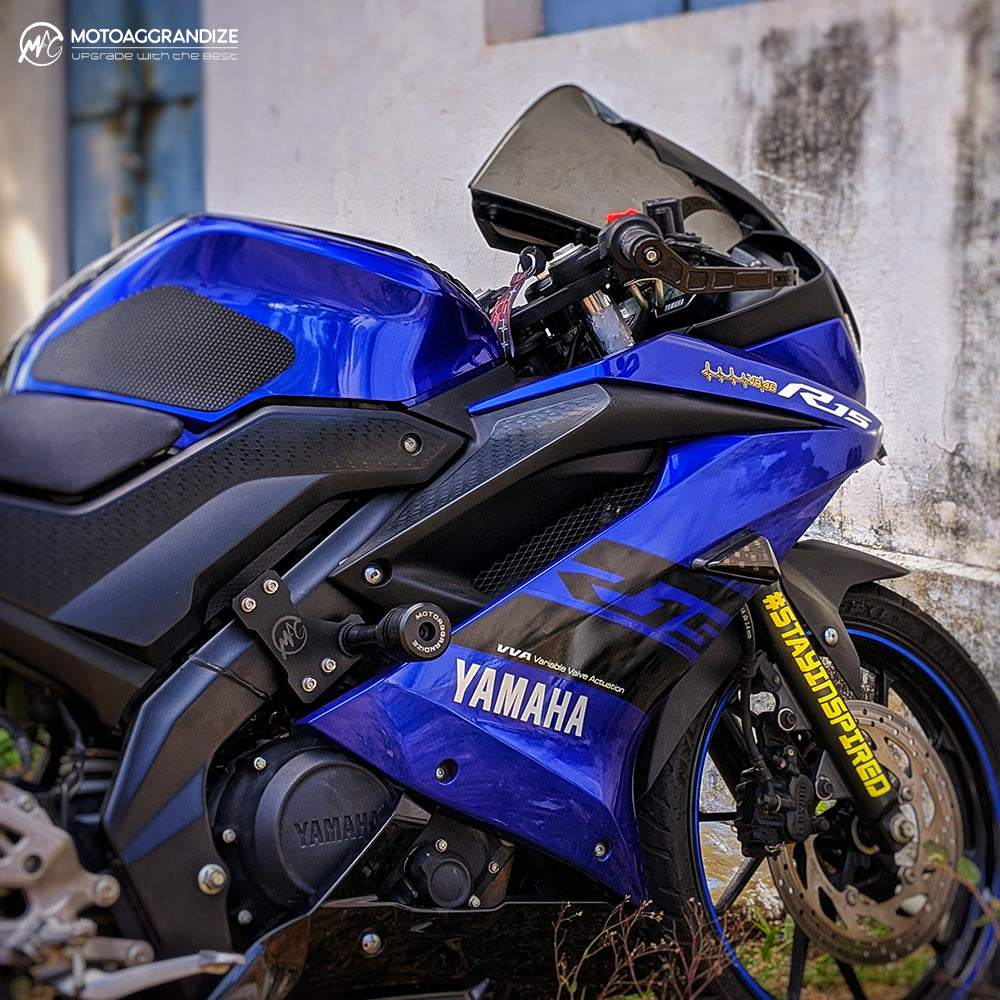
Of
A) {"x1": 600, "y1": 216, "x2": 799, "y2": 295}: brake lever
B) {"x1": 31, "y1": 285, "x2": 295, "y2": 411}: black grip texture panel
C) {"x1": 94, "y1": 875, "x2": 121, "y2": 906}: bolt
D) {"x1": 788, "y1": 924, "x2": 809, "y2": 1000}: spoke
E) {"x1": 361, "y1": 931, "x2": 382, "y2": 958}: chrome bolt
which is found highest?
{"x1": 600, "y1": 216, "x2": 799, "y2": 295}: brake lever

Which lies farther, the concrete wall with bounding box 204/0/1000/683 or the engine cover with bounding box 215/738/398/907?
the concrete wall with bounding box 204/0/1000/683

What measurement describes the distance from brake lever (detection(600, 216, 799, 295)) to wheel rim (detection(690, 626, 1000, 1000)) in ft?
2.51

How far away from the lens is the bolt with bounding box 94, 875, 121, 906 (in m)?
1.62

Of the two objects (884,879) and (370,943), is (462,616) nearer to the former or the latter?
(370,943)

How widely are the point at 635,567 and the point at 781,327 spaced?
1.81ft

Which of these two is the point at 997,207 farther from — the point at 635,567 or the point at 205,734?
the point at 205,734

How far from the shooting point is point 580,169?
7.82ft

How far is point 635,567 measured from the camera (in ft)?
6.75

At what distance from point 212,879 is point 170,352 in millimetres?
751

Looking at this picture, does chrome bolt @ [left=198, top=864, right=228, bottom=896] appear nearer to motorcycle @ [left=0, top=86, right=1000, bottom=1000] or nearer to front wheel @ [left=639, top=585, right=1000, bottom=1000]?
motorcycle @ [left=0, top=86, right=1000, bottom=1000]

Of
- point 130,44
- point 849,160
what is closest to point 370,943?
point 849,160

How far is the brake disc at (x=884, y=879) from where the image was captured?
7.67 feet

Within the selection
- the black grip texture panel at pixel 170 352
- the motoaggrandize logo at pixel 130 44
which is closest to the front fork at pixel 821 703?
the black grip texture panel at pixel 170 352

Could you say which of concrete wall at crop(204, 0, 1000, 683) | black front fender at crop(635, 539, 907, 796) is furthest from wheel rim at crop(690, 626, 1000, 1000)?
concrete wall at crop(204, 0, 1000, 683)
